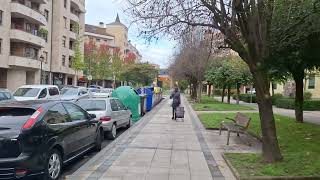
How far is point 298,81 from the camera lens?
20109mm

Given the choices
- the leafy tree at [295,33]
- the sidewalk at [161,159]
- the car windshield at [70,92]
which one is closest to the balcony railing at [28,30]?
the car windshield at [70,92]

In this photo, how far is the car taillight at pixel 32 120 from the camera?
7.79m

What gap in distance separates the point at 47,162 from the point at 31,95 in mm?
18307

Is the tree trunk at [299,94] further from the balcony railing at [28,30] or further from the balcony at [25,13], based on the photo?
the balcony railing at [28,30]

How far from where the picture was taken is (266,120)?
391 inches

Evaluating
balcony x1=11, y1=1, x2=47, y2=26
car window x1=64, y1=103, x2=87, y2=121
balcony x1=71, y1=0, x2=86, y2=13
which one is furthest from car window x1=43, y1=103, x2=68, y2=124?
balcony x1=71, y1=0, x2=86, y2=13

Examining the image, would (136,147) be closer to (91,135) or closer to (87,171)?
(91,135)

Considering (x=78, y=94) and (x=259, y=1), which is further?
(x=78, y=94)

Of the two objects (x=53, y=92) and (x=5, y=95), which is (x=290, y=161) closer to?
(x=5, y=95)

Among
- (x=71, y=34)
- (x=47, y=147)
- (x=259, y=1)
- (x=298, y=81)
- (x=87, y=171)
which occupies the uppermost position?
(x=71, y=34)

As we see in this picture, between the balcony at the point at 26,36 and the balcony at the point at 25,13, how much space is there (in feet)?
4.74

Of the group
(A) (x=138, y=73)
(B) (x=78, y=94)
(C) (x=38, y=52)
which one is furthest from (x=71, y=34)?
(B) (x=78, y=94)

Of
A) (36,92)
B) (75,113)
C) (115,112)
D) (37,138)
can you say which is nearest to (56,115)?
(37,138)

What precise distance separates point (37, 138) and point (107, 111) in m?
7.40
